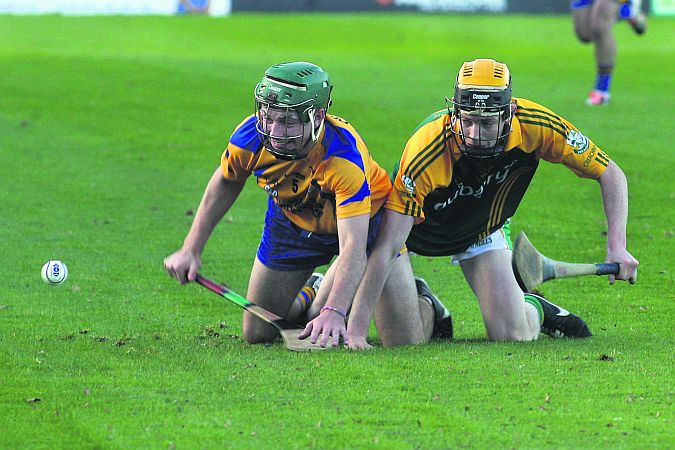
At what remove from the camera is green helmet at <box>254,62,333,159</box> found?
6398 millimetres

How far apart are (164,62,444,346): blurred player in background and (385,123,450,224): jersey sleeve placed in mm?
184

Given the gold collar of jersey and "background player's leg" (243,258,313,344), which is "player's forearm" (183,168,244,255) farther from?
the gold collar of jersey

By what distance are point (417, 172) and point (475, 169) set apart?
15.6 inches

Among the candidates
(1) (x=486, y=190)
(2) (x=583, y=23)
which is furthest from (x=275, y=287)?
(2) (x=583, y=23)

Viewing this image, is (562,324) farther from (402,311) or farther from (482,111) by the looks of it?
(482,111)

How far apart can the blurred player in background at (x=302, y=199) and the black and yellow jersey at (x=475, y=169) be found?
0.26 metres

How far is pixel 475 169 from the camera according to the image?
272 inches

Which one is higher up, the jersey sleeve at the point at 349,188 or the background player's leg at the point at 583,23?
the jersey sleeve at the point at 349,188

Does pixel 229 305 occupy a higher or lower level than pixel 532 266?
lower

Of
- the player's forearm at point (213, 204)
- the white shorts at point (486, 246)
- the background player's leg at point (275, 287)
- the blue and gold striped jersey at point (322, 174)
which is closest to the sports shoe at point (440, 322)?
the white shorts at point (486, 246)

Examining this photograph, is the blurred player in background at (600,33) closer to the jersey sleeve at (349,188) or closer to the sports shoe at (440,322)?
the sports shoe at (440,322)

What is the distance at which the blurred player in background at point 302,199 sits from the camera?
21.1 feet

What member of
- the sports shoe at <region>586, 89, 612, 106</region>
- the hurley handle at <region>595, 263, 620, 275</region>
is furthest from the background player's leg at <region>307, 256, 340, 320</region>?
the sports shoe at <region>586, 89, 612, 106</region>

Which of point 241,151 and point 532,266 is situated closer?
point 241,151
